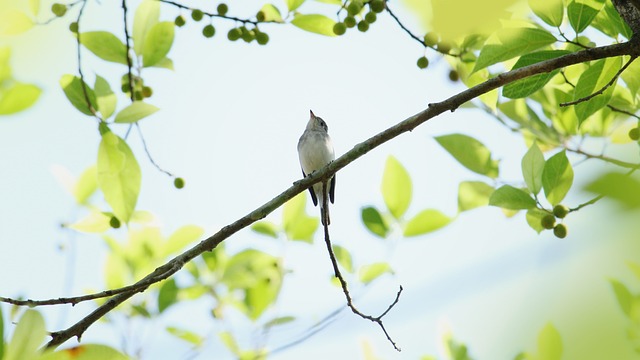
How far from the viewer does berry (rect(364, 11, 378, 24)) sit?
3.00m

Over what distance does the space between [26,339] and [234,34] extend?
241 centimetres

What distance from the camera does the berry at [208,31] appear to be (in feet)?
11.1

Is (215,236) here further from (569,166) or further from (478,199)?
(569,166)

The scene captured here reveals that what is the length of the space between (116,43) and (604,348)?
2.65m

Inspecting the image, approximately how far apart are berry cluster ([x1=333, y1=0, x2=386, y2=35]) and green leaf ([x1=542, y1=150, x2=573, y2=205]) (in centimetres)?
110

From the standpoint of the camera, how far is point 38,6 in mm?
2533

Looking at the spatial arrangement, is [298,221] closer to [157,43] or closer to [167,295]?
[167,295]

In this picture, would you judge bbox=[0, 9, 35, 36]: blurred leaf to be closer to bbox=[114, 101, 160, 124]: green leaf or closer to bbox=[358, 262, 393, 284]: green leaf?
bbox=[114, 101, 160, 124]: green leaf

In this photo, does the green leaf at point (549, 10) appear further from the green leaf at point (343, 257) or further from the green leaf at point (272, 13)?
the green leaf at point (343, 257)

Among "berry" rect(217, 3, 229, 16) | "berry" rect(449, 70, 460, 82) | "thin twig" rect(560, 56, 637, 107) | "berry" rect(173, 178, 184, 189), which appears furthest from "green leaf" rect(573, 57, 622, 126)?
"berry" rect(173, 178, 184, 189)

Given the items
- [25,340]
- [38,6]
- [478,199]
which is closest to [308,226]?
[478,199]

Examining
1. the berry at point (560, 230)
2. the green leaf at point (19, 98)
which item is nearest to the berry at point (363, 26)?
the berry at point (560, 230)

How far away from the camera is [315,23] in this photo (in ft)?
9.34

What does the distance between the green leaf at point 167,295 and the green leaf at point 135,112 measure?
1.21 meters
